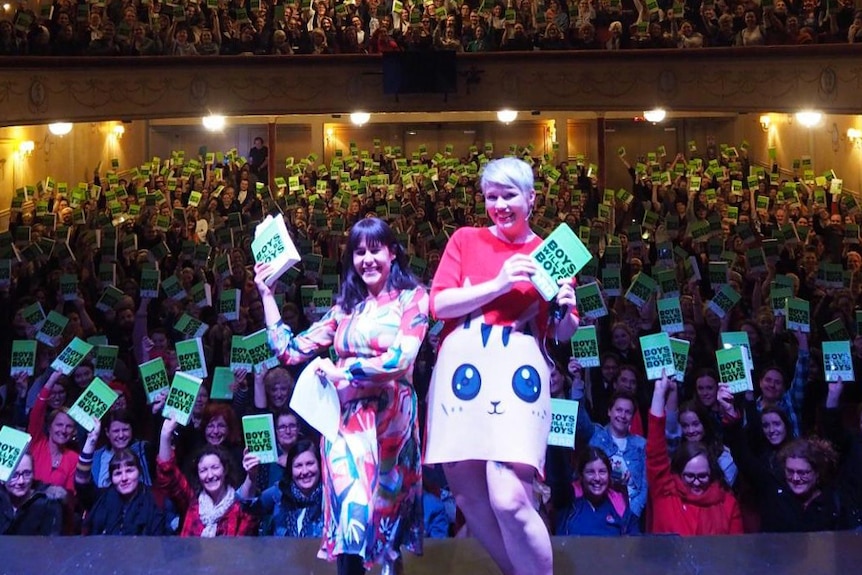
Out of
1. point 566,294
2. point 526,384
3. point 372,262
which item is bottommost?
point 526,384

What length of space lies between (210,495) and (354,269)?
62.9 inches

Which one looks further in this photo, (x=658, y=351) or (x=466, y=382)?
(x=658, y=351)

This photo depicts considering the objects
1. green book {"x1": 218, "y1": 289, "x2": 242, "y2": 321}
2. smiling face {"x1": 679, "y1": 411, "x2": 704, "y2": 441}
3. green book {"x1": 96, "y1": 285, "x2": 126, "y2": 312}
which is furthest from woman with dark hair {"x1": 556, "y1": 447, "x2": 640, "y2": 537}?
green book {"x1": 96, "y1": 285, "x2": 126, "y2": 312}

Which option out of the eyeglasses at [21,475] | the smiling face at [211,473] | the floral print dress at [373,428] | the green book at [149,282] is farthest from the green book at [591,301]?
the green book at [149,282]

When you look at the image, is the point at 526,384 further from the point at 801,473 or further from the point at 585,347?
the point at 585,347

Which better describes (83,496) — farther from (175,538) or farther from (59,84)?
(59,84)

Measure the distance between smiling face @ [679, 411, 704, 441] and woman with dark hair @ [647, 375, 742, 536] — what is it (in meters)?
0.14

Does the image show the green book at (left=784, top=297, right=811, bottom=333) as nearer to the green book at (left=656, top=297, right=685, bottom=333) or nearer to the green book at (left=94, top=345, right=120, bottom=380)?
the green book at (left=656, top=297, right=685, bottom=333)

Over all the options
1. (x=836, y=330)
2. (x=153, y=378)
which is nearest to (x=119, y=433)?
(x=153, y=378)

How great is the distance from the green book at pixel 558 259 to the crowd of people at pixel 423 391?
0.06m

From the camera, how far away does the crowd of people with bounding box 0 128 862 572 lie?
311cm

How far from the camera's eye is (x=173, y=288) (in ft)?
23.5

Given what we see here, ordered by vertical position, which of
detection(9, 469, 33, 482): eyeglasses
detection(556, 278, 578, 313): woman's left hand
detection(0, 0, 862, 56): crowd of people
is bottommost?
detection(9, 469, 33, 482): eyeglasses

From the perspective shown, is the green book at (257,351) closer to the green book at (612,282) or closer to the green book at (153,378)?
the green book at (153,378)
